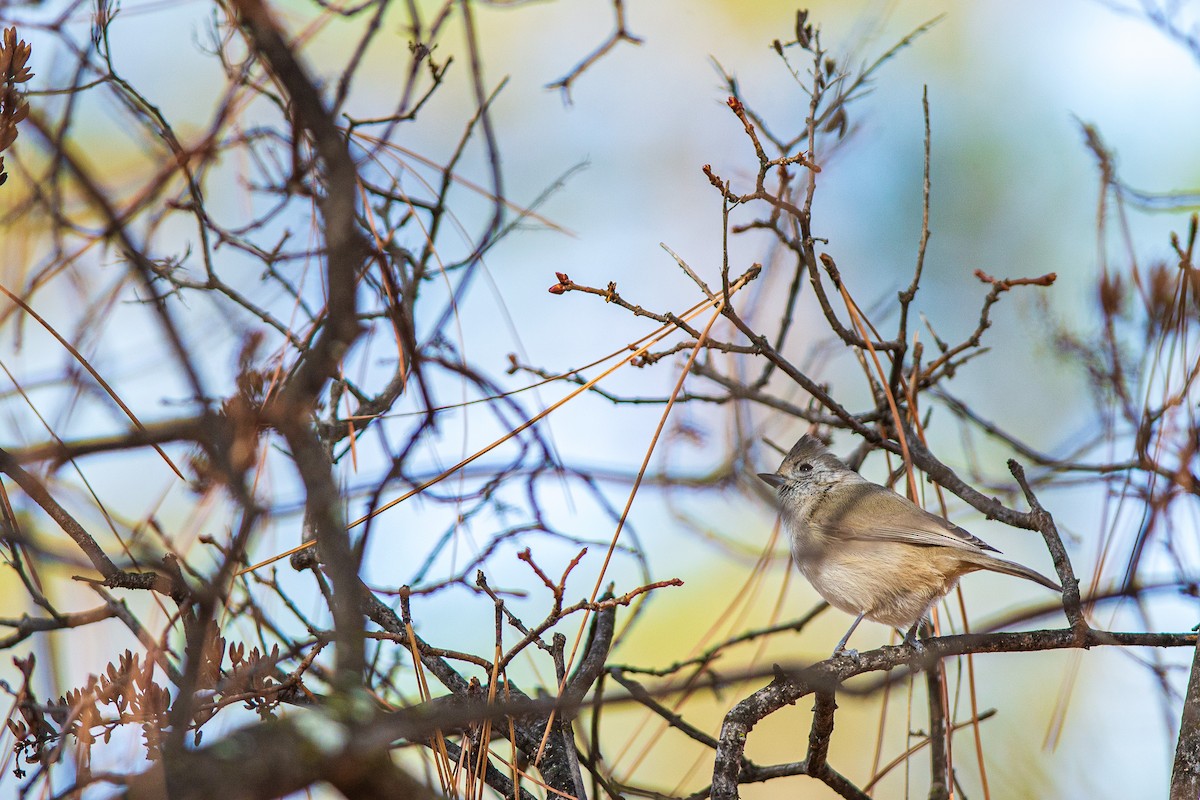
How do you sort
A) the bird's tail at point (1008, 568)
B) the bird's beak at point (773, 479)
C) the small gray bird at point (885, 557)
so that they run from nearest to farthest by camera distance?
the bird's tail at point (1008, 568)
the small gray bird at point (885, 557)
the bird's beak at point (773, 479)

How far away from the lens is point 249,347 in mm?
1772

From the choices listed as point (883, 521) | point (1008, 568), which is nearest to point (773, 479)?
point (883, 521)

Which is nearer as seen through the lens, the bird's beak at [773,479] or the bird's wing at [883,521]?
the bird's wing at [883,521]

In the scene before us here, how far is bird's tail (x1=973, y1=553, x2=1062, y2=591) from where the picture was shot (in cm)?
248

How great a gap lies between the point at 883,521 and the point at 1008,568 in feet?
1.64

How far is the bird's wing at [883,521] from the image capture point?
2.89 metres

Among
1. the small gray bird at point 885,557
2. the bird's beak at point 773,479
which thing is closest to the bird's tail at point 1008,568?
the small gray bird at point 885,557

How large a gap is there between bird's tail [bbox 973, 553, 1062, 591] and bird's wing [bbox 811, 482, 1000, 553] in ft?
0.16

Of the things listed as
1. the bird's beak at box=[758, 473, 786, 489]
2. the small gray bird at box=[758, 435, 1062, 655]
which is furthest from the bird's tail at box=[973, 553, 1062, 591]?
the bird's beak at box=[758, 473, 786, 489]

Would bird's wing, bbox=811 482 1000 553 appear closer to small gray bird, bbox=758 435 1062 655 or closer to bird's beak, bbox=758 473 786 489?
small gray bird, bbox=758 435 1062 655

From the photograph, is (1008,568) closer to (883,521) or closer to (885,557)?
(885,557)

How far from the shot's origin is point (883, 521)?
3.09 m

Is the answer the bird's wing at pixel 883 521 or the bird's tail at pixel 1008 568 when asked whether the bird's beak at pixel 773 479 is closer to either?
the bird's wing at pixel 883 521

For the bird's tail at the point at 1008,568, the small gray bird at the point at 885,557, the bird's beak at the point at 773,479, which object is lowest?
the bird's tail at the point at 1008,568
